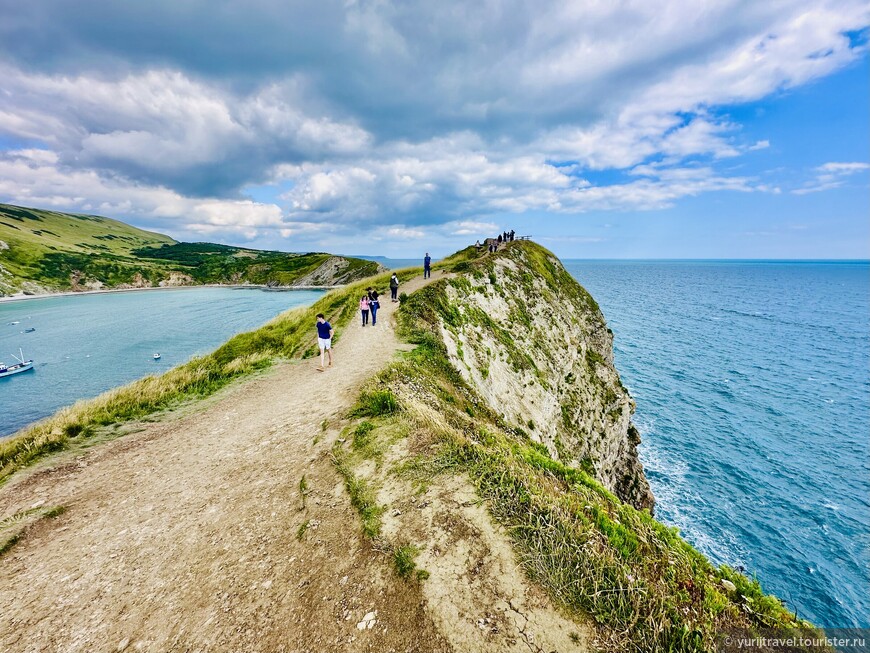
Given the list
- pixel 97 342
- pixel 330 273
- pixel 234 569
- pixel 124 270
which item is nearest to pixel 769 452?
pixel 234 569

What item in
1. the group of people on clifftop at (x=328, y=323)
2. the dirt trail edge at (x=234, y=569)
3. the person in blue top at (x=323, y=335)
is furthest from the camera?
the group of people on clifftop at (x=328, y=323)

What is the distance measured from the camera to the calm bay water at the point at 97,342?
35812mm

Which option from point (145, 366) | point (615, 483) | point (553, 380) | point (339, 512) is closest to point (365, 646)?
point (339, 512)

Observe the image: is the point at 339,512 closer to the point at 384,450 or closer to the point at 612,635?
the point at 384,450

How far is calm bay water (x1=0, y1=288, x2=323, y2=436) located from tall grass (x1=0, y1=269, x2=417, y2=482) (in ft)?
52.2

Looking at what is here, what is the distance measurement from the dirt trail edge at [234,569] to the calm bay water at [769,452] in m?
27.3

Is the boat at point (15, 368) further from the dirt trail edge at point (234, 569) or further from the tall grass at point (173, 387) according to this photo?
the dirt trail edge at point (234, 569)

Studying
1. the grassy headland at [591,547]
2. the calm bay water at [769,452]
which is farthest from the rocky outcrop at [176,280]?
the grassy headland at [591,547]

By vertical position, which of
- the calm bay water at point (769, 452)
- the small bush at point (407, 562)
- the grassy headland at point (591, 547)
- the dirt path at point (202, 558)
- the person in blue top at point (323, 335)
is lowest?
the calm bay water at point (769, 452)

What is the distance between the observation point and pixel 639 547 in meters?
6.34

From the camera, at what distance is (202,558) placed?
24.2ft

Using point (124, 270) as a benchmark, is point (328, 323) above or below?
above

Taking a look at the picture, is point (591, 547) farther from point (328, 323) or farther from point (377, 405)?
point (328, 323)

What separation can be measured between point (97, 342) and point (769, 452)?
97241 mm
